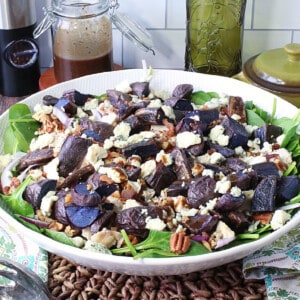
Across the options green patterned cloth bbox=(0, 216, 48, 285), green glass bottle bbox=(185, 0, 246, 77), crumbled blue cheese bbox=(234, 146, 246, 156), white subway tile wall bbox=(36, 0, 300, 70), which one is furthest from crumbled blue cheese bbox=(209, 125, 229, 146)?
white subway tile wall bbox=(36, 0, 300, 70)

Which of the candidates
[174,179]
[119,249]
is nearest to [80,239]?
[119,249]

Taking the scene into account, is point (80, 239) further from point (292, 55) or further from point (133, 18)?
point (133, 18)

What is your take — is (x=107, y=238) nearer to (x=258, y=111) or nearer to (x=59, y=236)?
(x=59, y=236)

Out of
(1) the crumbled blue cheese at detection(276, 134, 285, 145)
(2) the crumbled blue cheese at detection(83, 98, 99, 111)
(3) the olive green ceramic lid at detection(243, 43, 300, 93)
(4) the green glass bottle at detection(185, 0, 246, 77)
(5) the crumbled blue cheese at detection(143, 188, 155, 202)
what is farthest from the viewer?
(4) the green glass bottle at detection(185, 0, 246, 77)

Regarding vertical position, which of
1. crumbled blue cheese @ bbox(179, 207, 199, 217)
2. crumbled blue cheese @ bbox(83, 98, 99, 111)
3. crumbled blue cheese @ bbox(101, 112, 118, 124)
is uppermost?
crumbled blue cheese @ bbox(101, 112, 118, 124)

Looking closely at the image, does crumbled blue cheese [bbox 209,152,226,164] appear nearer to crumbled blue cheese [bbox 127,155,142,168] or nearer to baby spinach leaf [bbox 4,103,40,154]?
crumbled blue cheese [bbox 127,155,142,168]

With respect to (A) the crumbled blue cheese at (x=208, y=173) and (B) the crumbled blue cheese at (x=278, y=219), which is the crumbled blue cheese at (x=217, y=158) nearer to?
(A) the crumbled blue cheese at (x=208, y=173)
